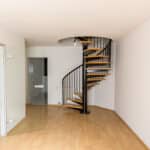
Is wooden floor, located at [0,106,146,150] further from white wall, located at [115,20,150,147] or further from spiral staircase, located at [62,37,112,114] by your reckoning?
spiral staircase, located at [62,37,112,114]

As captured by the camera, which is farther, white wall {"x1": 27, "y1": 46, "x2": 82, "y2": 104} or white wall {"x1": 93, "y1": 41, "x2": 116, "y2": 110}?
white wall {"x1": 27, "y1": 46, "x2": 82, "y2": 104}

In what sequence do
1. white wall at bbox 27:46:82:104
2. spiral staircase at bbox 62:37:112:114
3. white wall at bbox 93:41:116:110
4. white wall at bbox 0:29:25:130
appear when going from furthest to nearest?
white wall at bbox 27:46:82:104 < white wall at bbox 93:41:116:110 < spiral staircase at bbox 62:37:112:114 < white wall at bbox 0:29:25:130

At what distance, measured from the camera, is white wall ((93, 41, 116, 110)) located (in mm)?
6121

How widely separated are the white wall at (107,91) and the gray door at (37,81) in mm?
2039

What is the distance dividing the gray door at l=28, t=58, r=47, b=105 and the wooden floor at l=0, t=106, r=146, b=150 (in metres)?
1.26

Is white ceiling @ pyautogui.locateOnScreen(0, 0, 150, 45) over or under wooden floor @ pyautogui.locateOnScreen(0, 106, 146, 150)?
over

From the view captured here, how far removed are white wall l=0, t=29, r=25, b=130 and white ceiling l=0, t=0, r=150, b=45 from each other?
49cm

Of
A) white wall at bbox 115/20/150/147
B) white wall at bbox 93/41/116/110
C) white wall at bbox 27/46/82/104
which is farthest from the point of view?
white wall at bbox 27/46/82/104

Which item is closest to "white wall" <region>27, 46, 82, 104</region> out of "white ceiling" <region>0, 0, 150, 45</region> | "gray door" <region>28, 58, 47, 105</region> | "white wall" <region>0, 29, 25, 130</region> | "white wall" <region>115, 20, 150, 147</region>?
"gray door" <region>28, 58, 47, 105</region>

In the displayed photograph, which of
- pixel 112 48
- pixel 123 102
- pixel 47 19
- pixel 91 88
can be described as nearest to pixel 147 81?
pixel 123 102

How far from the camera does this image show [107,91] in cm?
634

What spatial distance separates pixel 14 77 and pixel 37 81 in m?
2.59

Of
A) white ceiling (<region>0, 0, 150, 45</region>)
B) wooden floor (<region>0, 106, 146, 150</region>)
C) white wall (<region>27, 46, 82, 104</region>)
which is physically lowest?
wooden floor (<region>0, 106, 146, 150</region>)

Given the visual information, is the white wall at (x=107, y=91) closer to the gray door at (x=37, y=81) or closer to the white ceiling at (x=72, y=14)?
the gray door at (x=37, y=81)
